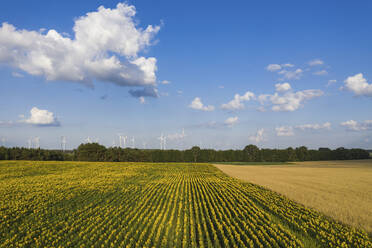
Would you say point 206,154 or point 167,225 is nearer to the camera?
point 167,225

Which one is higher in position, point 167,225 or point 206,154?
point 167,225

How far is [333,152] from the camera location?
127 meters

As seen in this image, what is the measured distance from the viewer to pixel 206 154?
416 feet

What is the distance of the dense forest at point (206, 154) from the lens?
108 metres

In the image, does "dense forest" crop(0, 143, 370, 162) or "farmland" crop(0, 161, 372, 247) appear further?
"dense forest" crop(0, 143, 370, 162)

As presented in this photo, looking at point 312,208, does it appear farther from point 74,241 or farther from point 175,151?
point 175,151

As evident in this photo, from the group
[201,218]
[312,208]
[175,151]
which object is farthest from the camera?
[175,151]

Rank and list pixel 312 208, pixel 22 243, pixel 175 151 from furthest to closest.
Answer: pixel 175 151 → pixel 312 208 → pixel 22 243

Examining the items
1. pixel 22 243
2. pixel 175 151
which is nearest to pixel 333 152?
pixel 175 151

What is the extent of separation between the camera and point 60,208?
61.5ft

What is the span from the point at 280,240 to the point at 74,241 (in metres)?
10.9

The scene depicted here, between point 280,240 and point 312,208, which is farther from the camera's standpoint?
point 312,208

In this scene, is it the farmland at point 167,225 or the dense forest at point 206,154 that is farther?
the dense forest at point 206,154

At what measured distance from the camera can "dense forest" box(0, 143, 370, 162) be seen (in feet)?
354
